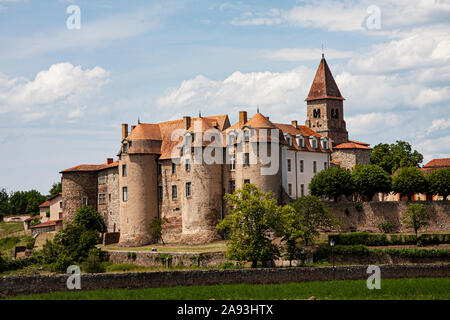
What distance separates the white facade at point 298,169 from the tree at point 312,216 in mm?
6900

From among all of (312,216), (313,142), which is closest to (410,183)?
(313,142)

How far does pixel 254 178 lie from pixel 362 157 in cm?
2481

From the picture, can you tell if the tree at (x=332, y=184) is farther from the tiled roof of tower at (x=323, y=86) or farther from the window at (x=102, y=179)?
the tiled roof of tower at (x=323, y=86)

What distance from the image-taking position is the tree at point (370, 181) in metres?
67.8

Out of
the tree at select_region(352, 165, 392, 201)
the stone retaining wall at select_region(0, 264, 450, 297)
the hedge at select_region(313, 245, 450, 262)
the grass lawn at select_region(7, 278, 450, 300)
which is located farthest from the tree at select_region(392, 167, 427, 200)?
the grass lawn at select_region(7, 278, 450, 300)

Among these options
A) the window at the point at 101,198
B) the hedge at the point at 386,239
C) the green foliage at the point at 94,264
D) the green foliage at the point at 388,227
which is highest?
the window at the point at 101,198

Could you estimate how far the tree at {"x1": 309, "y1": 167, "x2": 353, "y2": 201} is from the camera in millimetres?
66062

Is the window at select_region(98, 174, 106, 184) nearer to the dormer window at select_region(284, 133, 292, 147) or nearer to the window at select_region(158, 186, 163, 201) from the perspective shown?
the window at select_region(158, 186, 163, 201)

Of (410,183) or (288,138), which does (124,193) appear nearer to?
(288,138)

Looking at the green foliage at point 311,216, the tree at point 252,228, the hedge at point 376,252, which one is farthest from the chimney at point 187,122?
the hedge at point 376,252

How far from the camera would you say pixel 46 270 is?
206 feet

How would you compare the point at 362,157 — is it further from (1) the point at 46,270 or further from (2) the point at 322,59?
(1) the point at 46,270

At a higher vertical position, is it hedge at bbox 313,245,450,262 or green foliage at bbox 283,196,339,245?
green foliage at bbox 283,196,339,245

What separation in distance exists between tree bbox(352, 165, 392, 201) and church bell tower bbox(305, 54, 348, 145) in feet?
84.7
